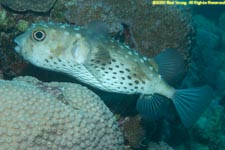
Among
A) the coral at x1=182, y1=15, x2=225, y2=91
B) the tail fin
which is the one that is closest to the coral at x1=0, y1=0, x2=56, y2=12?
the tail fin

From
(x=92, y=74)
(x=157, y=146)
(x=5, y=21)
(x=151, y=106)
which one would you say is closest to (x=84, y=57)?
(x=92, y=74)

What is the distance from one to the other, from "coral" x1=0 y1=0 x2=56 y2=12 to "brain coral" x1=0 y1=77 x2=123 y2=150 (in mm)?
1783

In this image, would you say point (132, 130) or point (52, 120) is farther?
point (132, 130)

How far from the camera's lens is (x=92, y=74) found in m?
3.75

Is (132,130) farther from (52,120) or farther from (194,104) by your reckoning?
(52,120)

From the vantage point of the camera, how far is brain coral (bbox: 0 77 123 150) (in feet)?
9.32

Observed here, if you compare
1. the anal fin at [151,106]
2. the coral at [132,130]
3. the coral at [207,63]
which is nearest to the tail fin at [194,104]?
the anal fin at [151,106]

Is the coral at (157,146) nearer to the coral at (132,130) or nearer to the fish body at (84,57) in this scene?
the coral at (132,130)

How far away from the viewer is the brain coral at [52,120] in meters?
2.84

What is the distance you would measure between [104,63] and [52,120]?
1.13 m

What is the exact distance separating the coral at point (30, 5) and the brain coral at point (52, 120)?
1783mm

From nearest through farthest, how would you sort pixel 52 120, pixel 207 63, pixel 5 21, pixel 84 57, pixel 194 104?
pixel 52 120
pixel 84 57
pixel 194 104
pixel 5 21
pixel 207 63

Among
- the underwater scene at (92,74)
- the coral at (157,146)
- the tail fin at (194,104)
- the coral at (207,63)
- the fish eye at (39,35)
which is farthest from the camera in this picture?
the coral at (207,63)

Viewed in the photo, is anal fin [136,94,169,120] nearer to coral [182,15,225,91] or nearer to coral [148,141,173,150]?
coral [148,141,173,150]
